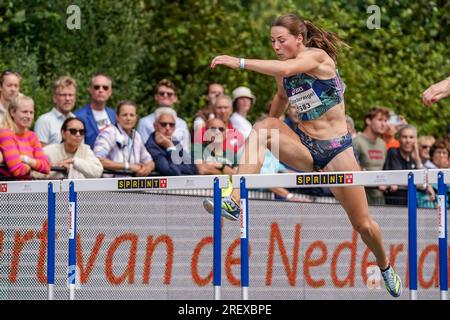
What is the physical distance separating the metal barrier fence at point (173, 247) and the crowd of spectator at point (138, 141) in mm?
659

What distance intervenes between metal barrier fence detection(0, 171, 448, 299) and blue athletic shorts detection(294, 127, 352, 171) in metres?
0.78

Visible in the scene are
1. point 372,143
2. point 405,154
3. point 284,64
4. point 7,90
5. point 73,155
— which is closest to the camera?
point 284,64

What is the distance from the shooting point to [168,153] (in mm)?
13383

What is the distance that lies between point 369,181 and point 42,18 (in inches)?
406

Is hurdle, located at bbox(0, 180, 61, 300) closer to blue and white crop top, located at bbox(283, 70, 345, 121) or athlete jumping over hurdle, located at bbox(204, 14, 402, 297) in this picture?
athlete jumping over hurdle, located at bbox(204, 14, 402, 297)

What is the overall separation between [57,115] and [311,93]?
408cm

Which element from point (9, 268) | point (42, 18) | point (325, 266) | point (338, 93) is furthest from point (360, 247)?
point (42, 18)

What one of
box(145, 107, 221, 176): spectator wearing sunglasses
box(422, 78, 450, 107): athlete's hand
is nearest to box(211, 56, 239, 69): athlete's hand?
box(422, 78, 450, 107): athlete's hand

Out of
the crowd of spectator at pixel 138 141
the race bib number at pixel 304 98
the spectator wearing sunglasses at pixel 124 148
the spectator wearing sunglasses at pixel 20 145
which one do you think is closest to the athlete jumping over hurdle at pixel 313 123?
the race bib number at pixel 304 98

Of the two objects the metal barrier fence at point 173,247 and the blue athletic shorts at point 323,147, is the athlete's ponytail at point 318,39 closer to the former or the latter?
the blue athletic shorts at point 323,147

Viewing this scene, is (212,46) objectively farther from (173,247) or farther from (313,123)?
(313,123)

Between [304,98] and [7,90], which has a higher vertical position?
[7,90]

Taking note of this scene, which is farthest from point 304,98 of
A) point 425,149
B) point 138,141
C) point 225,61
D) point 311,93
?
point 425,149

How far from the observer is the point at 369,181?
30.5ft
